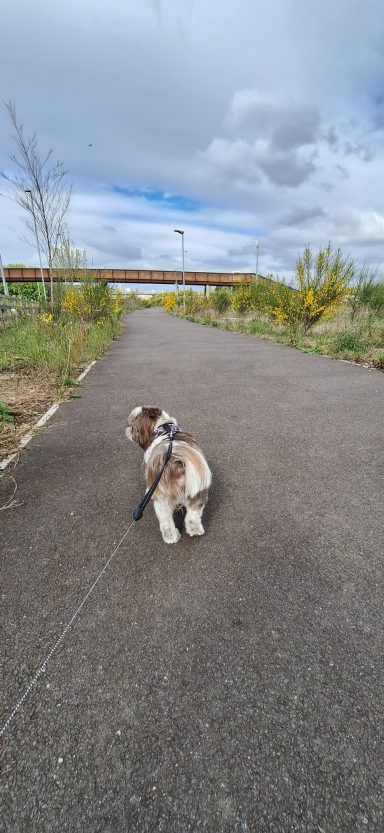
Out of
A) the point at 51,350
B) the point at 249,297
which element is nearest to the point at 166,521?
the point at 51,350

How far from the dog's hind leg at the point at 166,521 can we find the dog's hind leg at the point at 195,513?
0.33 ft

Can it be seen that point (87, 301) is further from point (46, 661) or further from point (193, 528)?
point (46, 661)

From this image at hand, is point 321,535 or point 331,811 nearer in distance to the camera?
point 331,811

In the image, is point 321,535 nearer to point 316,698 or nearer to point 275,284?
point 316,698

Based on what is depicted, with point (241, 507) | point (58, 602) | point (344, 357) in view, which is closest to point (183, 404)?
point (241, 507)

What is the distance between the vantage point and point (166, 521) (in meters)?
2.34

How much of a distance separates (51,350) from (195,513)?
6342 mm

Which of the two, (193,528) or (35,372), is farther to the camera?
(35,372)

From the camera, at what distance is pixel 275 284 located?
15.4 metres

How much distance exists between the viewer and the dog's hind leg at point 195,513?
7.46ft

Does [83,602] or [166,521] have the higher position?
[166,521]

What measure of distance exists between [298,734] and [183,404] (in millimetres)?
4553

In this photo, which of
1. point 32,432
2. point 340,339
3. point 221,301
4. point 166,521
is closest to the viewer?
point 166,521

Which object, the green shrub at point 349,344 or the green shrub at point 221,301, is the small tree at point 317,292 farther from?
the green shrub at point 221,301
